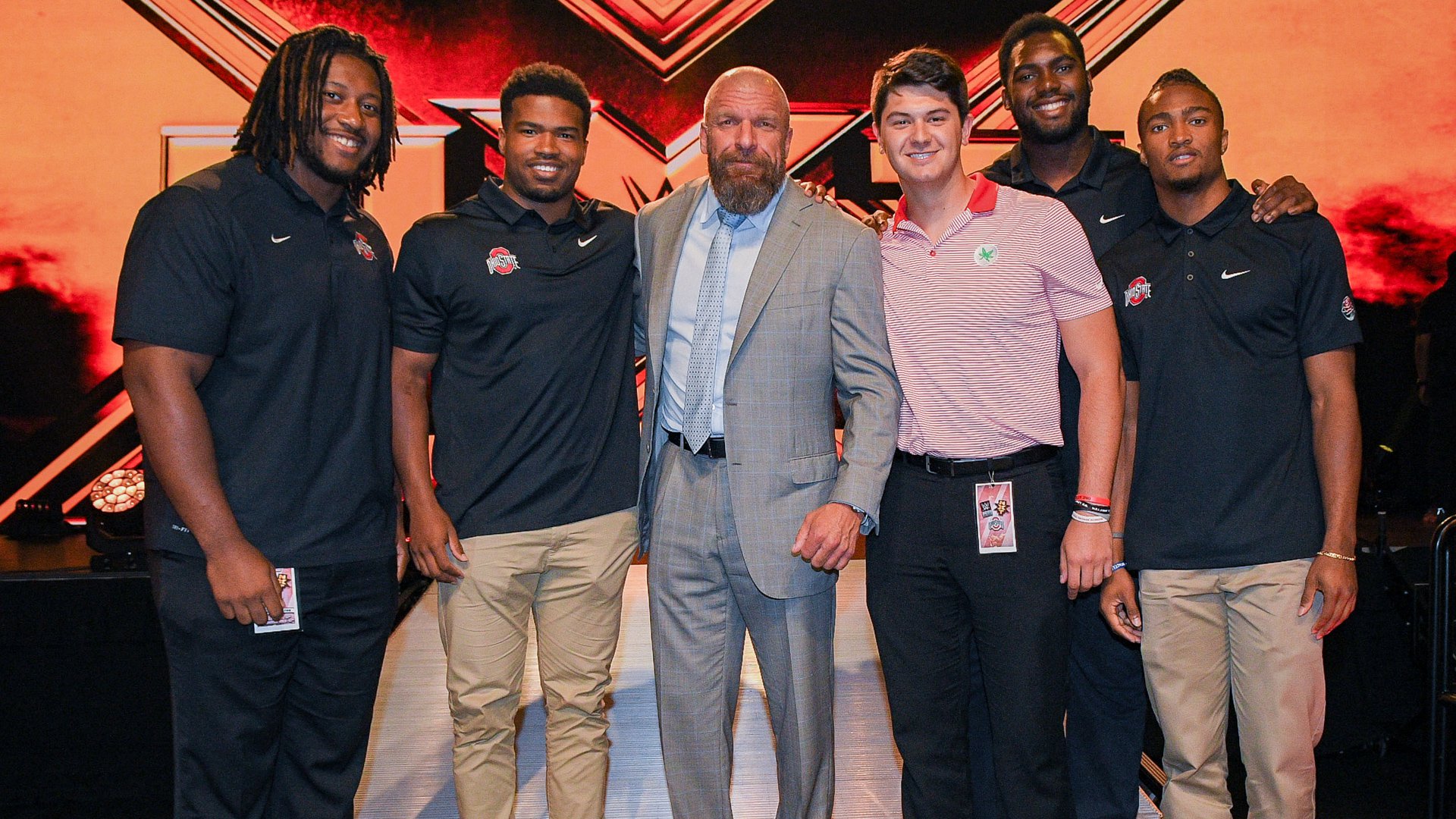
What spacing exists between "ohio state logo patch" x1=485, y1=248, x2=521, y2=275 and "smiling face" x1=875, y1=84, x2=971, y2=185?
913 mm

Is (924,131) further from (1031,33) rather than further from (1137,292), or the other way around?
(1031,33)

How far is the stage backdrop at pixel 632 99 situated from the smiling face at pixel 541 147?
4.04 metres

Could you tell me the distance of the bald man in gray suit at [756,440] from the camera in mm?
2225

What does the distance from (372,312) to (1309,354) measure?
2.09m

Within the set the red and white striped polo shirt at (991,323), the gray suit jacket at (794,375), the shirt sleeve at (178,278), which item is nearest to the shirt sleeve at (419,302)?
the shirt sleeve at (178,278)

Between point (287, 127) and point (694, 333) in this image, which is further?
point (694, 333)

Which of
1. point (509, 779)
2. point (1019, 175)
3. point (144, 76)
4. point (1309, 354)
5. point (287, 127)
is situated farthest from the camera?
point (144, 76)

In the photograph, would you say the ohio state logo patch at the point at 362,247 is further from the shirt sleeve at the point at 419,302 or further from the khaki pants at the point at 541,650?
the khaki pants at the point at 541,650

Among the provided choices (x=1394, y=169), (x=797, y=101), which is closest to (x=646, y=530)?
(x=797, y=101)

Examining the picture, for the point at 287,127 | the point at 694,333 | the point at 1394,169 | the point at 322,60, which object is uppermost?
the point at 1394,169

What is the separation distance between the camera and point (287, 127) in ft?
6.90

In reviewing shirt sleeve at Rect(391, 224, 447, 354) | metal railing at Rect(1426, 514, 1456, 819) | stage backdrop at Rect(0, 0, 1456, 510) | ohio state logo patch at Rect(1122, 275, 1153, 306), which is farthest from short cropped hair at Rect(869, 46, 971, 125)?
stage backdrop at Rect(0, 0, 1456, 510)

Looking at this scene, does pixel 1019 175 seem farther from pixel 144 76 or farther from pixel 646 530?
pixel 144 76

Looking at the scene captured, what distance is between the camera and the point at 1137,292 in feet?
7.86
